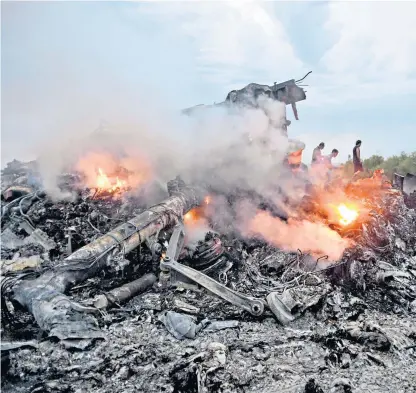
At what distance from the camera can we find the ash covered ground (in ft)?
12.6

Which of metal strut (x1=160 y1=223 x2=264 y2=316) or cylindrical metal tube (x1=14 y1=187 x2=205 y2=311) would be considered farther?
metal strut (x1=160 y1=223 x2=264 y2=316)

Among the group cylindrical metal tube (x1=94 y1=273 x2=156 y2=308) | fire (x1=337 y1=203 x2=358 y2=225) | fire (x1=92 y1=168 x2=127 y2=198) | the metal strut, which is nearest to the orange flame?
fire (x1=92 y1=168 x2=127 y2=198)

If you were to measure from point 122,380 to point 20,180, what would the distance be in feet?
28.8

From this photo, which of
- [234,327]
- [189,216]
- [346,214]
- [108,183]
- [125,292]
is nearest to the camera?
[234,327]

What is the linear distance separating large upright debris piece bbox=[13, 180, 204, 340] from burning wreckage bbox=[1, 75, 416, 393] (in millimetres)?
19

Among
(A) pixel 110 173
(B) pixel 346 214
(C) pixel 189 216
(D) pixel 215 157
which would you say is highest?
(D) pixel 215 157

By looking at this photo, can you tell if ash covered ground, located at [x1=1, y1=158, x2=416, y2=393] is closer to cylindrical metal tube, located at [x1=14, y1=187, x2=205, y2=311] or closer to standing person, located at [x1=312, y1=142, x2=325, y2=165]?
cylindrical metal tube, located at [x1=14, y1=187, x2=205, y2=311]

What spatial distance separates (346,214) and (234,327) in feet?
14.5

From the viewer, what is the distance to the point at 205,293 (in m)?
5.78

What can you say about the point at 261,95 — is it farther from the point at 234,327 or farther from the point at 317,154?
the point at 234,327

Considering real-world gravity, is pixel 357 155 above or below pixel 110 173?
above

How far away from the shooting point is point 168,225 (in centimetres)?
723

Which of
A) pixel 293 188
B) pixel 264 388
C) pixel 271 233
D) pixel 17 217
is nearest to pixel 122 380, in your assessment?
pixel 264 388

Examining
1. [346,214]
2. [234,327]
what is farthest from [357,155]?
[234,327]
